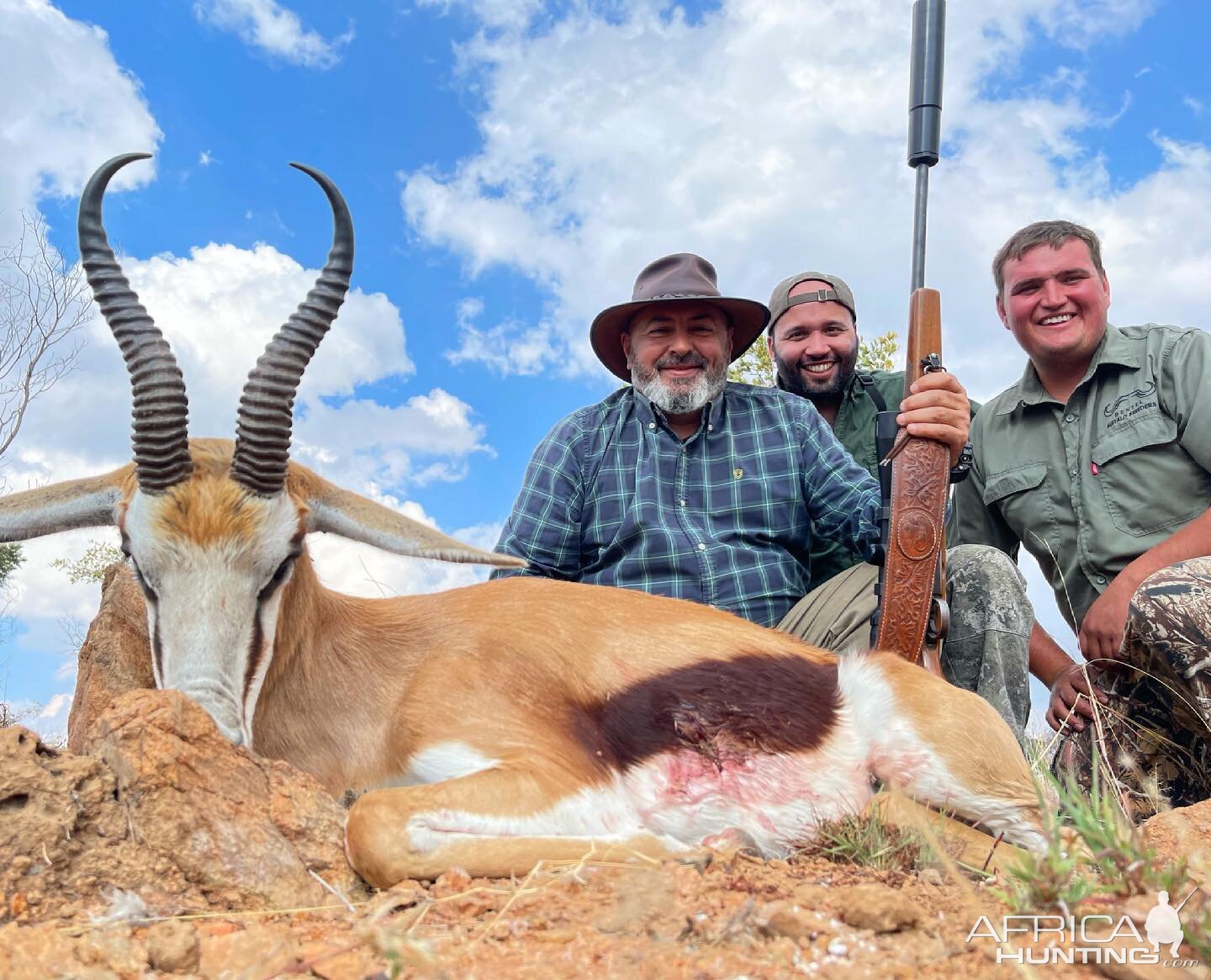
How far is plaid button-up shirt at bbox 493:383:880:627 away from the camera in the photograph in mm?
5902

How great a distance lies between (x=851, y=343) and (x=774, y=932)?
24.4ft

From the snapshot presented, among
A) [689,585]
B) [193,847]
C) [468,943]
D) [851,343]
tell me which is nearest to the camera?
[468,943]

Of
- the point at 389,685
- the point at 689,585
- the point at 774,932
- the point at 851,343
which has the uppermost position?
the point at 851,343

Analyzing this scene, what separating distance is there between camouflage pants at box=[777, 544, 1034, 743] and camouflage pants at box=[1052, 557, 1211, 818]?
0.57 m

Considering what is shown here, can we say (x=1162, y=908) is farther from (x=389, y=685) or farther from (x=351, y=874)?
(x=389, y=685)

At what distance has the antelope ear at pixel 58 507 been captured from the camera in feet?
12.1

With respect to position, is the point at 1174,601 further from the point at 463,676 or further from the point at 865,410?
the point at 463,676

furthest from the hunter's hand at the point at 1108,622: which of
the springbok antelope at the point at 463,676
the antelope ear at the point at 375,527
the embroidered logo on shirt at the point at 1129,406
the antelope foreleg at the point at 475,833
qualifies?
the antelope ear at the point at 375,527

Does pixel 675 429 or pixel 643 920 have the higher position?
pixel 675 429

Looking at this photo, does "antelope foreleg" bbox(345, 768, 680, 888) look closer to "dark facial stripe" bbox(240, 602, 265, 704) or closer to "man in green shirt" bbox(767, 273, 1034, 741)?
"dark facial stripe" bbox(240, 602, 265, 704)

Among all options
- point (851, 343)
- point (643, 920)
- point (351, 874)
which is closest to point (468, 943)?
point (643, 920)

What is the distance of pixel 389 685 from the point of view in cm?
386

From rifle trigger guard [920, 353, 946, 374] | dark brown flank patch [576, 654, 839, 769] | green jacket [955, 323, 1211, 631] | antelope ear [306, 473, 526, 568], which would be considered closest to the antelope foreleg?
dark brown flank patch [576, 654, 839, 769]

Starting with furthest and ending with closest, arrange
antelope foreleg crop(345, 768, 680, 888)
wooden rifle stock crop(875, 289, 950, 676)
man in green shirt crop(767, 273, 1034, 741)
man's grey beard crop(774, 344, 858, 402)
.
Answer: man's grey beard crop(774, 344, 858, 402)
man in green shirt crop(767, 273, 1034, 741)
wooden rifle stock crop(875, 289, 950, 676)
antelope foreleg crop(345, 768, 680, 888)
